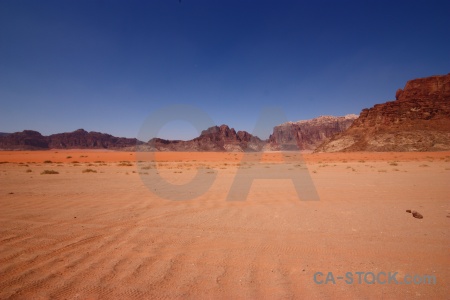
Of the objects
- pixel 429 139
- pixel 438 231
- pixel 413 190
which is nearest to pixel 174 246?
pixel 438 231

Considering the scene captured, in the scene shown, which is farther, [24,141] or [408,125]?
[24,141]

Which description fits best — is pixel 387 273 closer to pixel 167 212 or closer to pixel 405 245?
pixel 405 245

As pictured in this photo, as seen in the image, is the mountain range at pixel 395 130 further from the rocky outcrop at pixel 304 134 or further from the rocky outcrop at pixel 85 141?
the rocky outcrop at pixel 85 141

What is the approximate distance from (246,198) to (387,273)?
15.8 ft

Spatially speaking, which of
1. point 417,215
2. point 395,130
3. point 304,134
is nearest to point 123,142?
point 304,134

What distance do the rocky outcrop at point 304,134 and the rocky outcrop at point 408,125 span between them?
65.5m

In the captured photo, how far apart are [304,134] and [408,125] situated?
92767 millimetres

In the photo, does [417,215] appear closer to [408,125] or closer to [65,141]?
[408,125]

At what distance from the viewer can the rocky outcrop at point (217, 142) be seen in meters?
126

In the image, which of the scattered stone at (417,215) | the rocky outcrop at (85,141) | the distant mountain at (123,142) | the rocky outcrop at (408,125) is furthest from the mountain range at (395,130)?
the scattered stone at (417,215)

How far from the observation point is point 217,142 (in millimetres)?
134125

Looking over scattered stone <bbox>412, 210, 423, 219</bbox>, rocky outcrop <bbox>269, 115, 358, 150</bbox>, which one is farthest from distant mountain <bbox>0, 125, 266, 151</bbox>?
scattered stone <bbox>412, 210, 423, 219</bbox>

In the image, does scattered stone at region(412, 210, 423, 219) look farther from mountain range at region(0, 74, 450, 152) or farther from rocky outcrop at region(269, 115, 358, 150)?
rocky outcrop at region(269, 115, 358, 150)

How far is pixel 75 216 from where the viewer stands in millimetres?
5324
